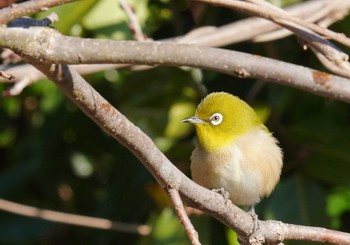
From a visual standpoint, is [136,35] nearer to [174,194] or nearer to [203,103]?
[203,103]

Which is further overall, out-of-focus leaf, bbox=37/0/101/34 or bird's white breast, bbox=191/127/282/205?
out-of-focus leaf, bbox=37/0/101/34

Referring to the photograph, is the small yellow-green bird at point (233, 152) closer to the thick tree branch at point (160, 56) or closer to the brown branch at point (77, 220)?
the brown branch at point (77, 220)

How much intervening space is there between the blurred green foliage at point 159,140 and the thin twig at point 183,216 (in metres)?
1.63

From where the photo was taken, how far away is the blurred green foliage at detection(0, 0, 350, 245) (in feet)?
13.1

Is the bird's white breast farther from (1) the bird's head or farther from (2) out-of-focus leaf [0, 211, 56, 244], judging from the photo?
(2) out-of-focus leaf [0, 211, 56, 244]

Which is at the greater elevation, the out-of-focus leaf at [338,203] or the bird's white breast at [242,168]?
the out-of-focus leaf at [338,203]

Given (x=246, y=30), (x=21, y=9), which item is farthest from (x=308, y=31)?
(x=21, y=9)

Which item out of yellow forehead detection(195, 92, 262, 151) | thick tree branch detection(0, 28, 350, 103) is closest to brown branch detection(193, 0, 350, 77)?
thick tree branch detection(0, 28, 350, 103)

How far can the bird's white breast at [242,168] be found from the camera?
138 inches

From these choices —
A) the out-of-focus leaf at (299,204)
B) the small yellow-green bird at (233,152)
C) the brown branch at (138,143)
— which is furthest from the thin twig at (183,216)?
the out-of-focus leaf at (299,204)

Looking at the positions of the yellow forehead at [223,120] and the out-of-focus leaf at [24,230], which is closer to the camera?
the yellow forehead at [223,120]

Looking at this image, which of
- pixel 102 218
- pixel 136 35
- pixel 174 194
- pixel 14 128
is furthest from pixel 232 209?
pixel 14 128

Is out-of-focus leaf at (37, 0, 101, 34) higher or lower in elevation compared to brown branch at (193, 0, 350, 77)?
higher

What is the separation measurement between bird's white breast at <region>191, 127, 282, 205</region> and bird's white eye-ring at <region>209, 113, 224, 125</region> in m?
0.10
